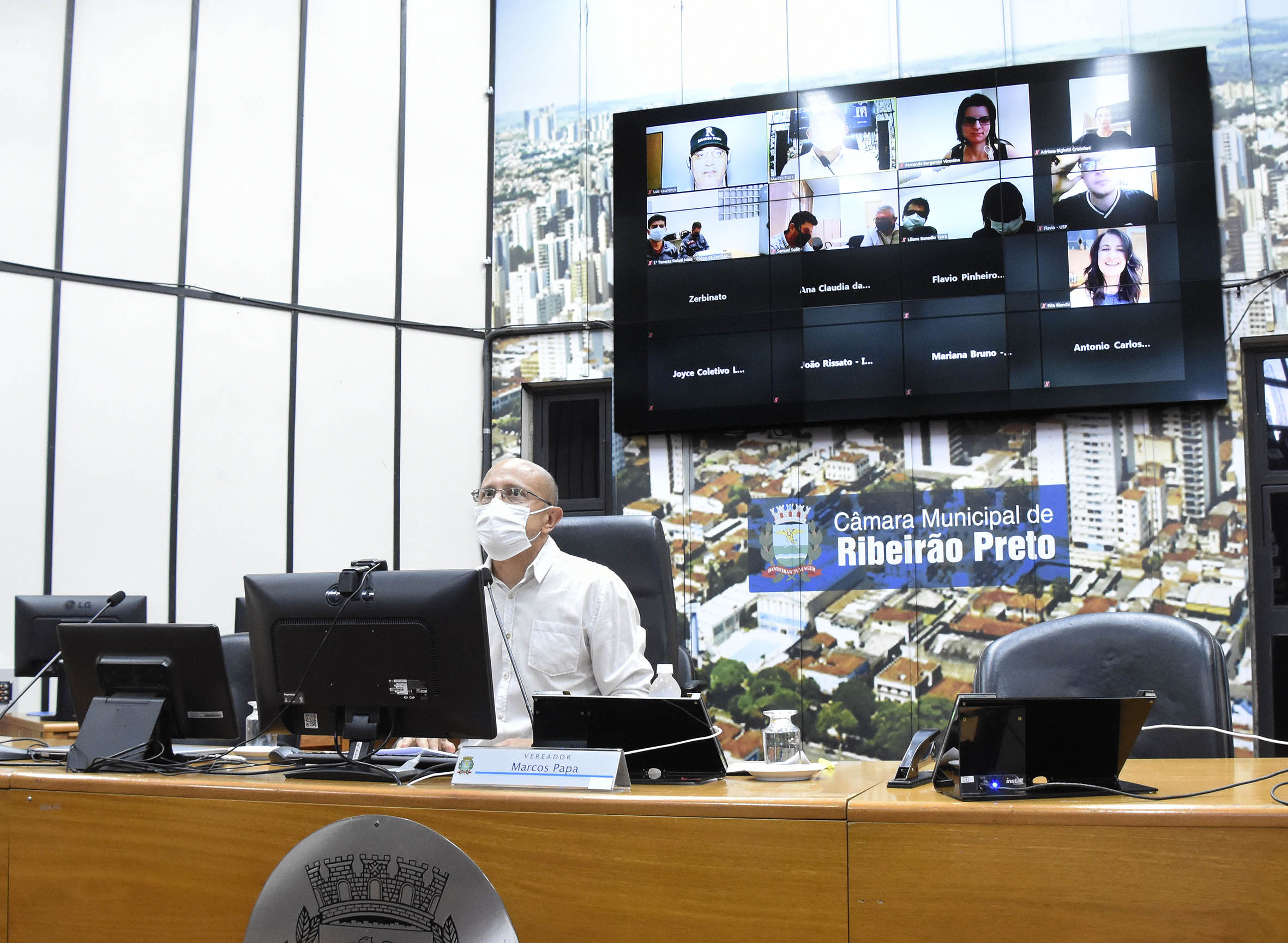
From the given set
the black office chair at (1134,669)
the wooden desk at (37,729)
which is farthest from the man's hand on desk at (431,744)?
the wooden desk at (37,729)

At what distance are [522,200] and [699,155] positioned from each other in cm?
98

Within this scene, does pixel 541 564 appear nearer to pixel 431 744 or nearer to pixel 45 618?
pixel 431 744

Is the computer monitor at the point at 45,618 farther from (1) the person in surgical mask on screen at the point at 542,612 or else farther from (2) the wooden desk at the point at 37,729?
(1) the person in surgical mask on screen at the point at 542,612

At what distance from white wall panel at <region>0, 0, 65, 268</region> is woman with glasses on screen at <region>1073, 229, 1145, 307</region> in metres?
4.18

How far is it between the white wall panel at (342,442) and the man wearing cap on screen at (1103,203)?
10.1ft

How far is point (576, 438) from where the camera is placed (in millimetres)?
5227

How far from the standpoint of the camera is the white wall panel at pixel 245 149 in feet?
15.5

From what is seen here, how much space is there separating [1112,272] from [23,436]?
4.36m

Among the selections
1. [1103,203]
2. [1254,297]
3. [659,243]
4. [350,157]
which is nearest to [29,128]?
[350,157]

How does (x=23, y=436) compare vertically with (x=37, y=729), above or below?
above

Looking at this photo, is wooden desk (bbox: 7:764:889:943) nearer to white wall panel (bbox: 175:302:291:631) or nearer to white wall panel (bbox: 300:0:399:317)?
white wall panel (bbox: 175:302:291:631)

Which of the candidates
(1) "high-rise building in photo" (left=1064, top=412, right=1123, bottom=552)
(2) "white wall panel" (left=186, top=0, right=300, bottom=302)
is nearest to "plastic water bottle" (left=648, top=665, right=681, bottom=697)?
(1) "high-rise building in photo" (left=1064, top=412, right=1123, bottom=552)

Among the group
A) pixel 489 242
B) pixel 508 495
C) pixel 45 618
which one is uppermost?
pixel 489 242

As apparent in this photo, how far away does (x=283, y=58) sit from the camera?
498 cm
